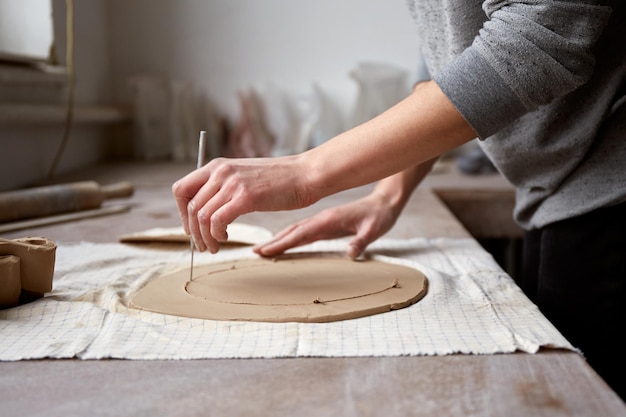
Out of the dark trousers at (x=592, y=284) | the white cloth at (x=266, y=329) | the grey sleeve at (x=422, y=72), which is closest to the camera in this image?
the white cloth at (x=266, y=329)

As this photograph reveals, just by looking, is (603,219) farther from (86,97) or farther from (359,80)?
(86,97)

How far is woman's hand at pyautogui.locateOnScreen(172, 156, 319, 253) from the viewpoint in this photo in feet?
2.70

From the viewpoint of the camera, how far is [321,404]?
Answer: 57 cm

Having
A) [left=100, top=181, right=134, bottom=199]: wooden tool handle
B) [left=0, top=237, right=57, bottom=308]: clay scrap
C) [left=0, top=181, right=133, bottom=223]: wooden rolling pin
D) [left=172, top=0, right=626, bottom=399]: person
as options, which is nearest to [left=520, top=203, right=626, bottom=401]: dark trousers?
[left=172, top=0, right=626, bottom=399]: person

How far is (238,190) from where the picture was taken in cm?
82

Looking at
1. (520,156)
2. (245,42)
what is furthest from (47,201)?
(245,42)

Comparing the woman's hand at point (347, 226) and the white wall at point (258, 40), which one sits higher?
the white wall at point (258, 40)

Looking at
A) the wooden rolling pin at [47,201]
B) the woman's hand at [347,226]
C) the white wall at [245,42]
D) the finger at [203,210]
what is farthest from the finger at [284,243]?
the white wall at [245,42]

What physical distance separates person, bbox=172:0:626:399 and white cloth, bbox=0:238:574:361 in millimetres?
151

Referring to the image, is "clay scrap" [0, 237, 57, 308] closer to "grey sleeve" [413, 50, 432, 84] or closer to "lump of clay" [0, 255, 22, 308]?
"lump of clay" [0, 255, 22, 308]

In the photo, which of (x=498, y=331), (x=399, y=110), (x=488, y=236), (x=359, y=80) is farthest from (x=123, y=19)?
(x=498, y=331)

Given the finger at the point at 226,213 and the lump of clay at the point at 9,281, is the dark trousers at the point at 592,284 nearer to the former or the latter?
the finger at the point at 226,213

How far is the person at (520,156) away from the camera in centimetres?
77

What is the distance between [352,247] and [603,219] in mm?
405
